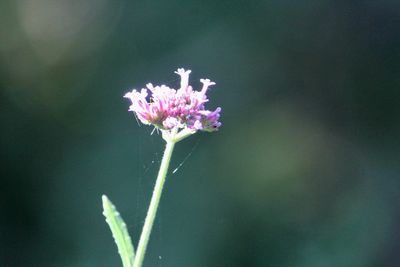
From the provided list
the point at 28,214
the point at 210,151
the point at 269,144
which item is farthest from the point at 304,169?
the point at 28,214

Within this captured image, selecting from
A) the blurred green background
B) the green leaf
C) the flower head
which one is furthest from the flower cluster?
the blurred green background

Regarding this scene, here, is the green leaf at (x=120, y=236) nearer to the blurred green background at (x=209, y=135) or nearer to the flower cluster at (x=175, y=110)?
the flower cluster at (x=175, y=110)

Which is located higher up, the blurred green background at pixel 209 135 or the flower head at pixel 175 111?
the blurred green background at pixel 209 135

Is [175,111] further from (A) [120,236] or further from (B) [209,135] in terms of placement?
(B) [209,135]

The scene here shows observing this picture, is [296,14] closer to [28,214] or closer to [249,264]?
[249,264]

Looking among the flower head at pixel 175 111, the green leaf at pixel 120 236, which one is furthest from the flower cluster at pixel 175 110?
the green leaf at pixel 120 236
